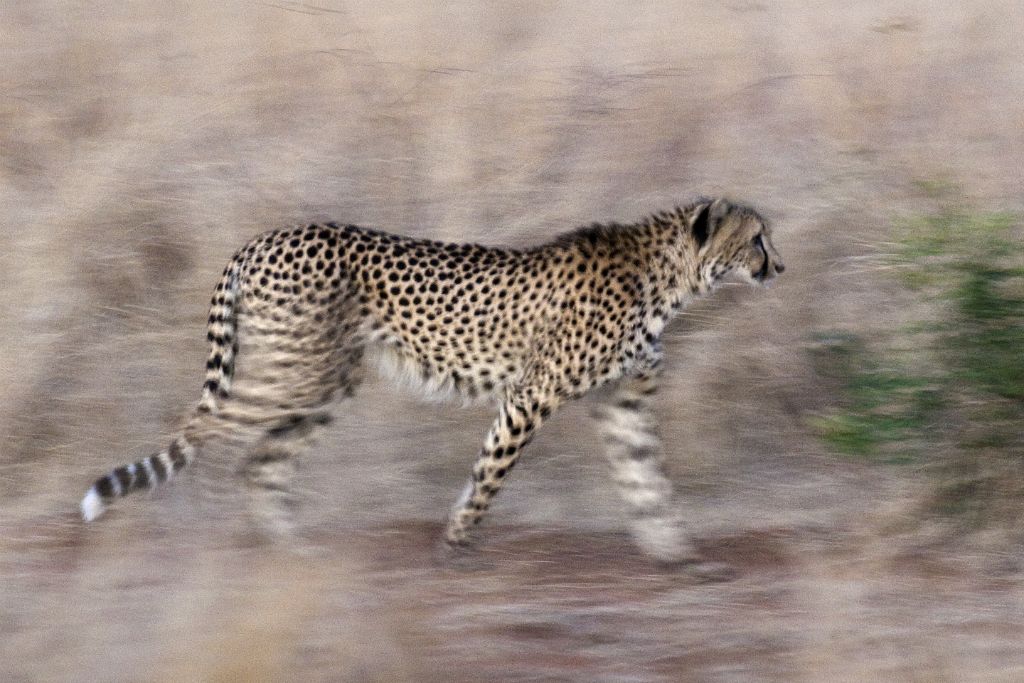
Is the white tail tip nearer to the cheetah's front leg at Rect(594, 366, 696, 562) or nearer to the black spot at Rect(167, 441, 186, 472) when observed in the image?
the black spot at Rect(167, 441, 186, 472)

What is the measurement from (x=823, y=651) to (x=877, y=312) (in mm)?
2902

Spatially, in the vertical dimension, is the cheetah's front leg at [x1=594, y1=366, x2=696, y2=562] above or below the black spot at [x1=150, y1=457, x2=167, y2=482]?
below

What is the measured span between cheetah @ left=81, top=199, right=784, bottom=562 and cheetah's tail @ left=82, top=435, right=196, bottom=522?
4 cm

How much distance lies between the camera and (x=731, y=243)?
633cm

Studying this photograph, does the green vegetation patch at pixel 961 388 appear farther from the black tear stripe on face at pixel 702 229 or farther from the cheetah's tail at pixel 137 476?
the cheetah's tail at pixel 137 476

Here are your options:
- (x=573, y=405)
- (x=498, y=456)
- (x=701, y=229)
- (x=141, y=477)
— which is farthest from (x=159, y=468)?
(x=701, y=229)

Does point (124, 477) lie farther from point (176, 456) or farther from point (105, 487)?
point (176, 456)

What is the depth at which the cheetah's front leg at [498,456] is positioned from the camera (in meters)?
5.99

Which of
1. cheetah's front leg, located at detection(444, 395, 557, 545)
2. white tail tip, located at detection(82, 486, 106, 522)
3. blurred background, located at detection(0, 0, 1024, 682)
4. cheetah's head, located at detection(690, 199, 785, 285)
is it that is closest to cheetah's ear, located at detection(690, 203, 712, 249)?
cheetah's head, located at detection(690, 199, 785, 285)

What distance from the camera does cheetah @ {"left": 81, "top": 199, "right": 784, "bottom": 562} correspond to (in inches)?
238

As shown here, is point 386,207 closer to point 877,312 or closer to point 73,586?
point 877,312

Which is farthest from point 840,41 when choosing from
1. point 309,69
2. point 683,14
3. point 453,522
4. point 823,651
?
point 823,651

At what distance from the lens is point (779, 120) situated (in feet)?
29.0

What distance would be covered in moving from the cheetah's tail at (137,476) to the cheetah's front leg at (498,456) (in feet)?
3.05
